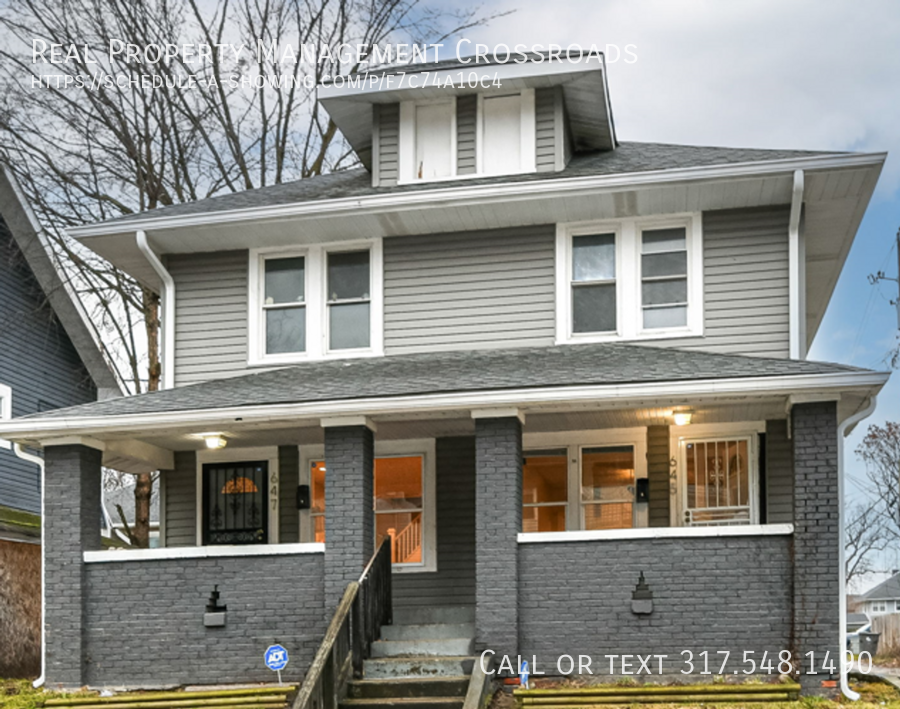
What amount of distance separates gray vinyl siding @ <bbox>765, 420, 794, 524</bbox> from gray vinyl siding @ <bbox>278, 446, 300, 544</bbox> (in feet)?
17.9

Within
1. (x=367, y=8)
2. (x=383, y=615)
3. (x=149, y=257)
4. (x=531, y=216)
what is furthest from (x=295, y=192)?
(x=367, y=8)

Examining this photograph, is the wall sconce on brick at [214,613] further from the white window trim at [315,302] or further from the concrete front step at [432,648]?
the white window trim at [315,302]

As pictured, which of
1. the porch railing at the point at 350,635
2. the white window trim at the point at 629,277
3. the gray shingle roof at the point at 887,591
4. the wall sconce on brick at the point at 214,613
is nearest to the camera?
the porch railing at the point at 350,635

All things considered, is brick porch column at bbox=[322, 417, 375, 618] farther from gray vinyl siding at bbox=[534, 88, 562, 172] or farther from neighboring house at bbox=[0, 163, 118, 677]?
neighboring house at bbox=[0, 163, 118, 677]

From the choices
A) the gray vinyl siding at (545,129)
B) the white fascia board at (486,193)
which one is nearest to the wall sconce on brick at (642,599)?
the white fascia board at (486,193)

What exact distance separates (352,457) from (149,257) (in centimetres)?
410

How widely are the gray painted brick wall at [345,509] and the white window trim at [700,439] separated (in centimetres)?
353

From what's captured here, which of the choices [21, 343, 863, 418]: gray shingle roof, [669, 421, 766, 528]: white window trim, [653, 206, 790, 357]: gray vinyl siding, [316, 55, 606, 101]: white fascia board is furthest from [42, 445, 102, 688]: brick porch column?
[653, 206, 790, 357]: gray vinyl siding

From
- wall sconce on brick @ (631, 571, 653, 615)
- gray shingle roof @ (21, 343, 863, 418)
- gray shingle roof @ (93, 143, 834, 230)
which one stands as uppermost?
gray shingle roof @ (93, 143, 834, 230)

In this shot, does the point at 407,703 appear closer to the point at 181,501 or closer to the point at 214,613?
the point at 214,613

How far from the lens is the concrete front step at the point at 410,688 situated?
11046 mm

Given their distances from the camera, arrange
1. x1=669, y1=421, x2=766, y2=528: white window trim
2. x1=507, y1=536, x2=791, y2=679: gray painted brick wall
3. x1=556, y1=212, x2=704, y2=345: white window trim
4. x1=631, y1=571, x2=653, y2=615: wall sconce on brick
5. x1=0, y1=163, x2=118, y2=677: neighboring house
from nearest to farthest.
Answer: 1. x1=507, y1=536, x2=791, y2=679: gray painted brick wall
2. x1=631, y1=571, x2=653, y2=615: wall sconce on brick
3. x1=669, y1=421, x2=766, y2=528: white window trim
4. x1=556, y1=212, x2=704, y2=345: white window trim
5. x1=0, y1=163, x2=118, y2=677: neighboring house

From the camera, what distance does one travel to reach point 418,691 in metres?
11.1

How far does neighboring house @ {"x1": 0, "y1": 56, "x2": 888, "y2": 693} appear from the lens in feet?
38.2
